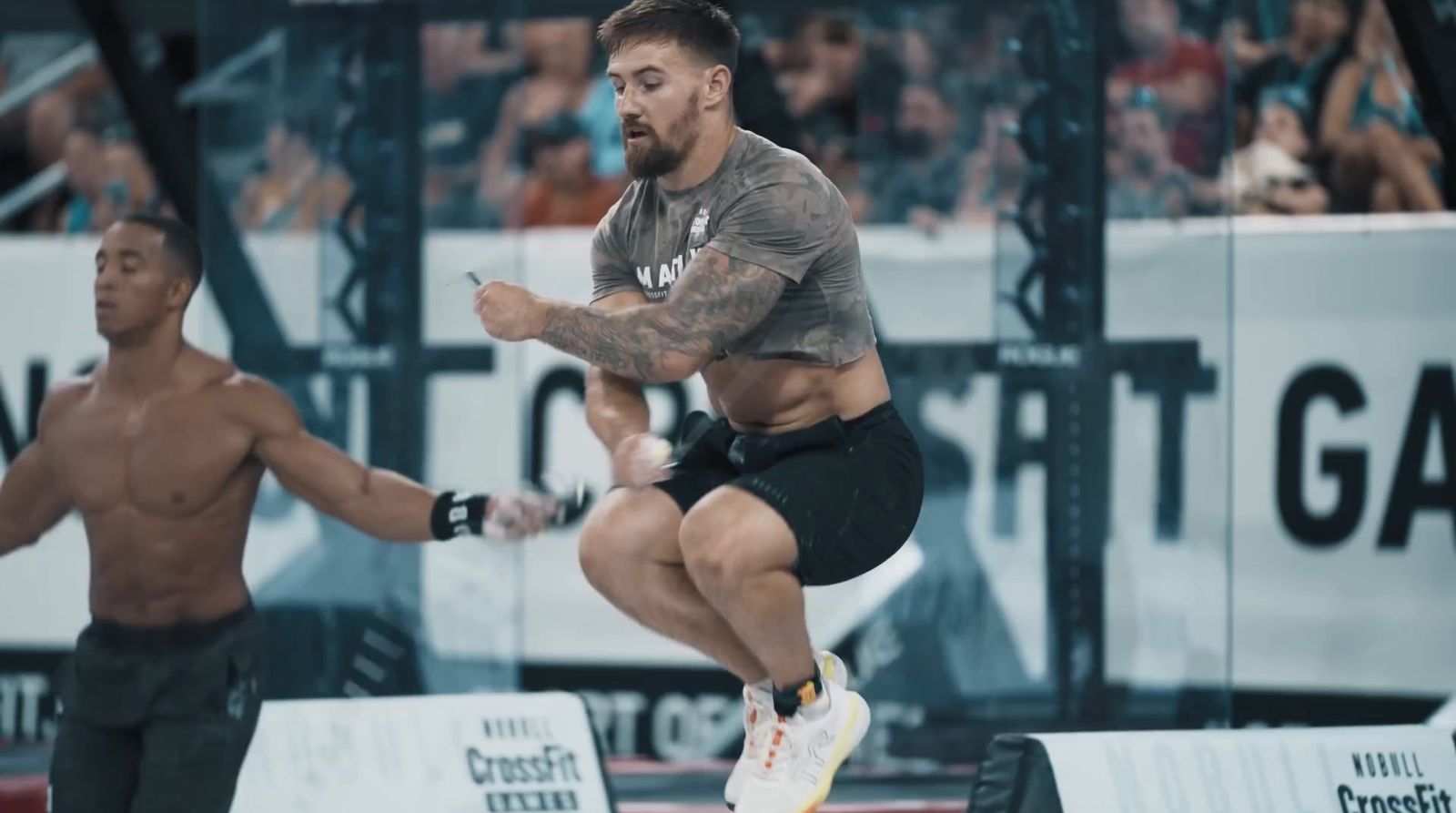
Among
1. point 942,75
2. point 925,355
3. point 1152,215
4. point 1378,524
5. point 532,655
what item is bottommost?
point 532,655

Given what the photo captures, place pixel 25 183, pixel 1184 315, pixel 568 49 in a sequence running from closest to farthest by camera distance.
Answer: pixel 1184 315
pixel 568 49
pixel 25 183

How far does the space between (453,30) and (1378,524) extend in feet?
11.9

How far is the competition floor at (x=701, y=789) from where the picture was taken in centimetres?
585

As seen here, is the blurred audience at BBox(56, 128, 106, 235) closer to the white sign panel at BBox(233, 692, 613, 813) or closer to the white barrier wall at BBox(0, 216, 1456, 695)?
the white barrier wall at BBox(0, 216, 1456, 695)

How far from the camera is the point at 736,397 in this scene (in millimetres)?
3988

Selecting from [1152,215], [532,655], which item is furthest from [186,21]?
[1152,215]

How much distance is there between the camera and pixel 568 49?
25.0ft

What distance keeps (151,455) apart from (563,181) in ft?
10.7

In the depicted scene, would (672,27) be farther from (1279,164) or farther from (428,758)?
(1279,164)

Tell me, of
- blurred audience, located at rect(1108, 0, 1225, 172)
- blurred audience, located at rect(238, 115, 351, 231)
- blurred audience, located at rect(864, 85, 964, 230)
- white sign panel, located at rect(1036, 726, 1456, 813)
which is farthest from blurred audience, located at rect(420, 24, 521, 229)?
white sign panel, located at rect(1036, 726, 1456, 813)

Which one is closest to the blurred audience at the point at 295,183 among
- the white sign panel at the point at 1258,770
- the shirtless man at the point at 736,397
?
the shirtless man at the point at 736,397

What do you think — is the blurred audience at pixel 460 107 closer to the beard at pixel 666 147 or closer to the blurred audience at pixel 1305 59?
the blurred audience at pixel 1305 59

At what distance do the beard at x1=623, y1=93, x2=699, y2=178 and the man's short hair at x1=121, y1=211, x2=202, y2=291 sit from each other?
1331 millimetres

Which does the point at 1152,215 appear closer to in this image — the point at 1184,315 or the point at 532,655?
the point at 1184,315
